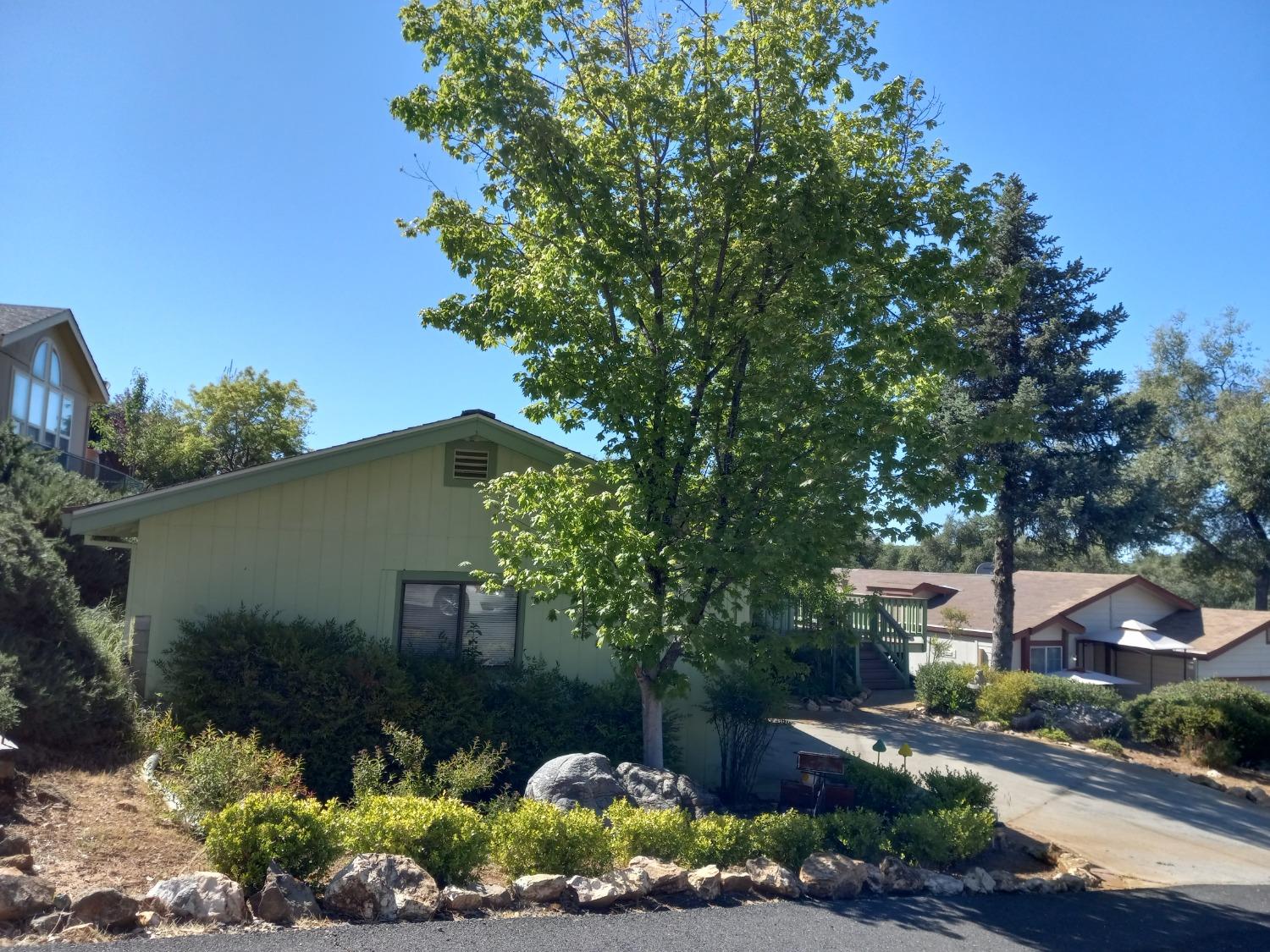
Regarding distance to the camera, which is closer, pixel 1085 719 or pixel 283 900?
pixel 283 900

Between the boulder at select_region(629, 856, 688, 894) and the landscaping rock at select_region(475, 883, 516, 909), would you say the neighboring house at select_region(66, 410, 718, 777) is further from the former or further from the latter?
the landscaping rock at select_region(475, 883, 516, 909)

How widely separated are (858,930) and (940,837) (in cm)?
192

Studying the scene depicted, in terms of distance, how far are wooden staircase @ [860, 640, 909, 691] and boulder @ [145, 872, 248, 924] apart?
18.4 m

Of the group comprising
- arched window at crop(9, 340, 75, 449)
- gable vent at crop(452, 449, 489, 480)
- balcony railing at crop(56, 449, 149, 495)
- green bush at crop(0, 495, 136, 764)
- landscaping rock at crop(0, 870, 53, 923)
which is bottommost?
landscaping rock at crop(0, 870, 53, 923)

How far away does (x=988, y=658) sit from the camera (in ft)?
80.4

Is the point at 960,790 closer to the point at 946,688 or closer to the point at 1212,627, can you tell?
the point at 946,688

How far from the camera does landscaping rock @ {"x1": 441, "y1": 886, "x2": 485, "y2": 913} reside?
18.6 ft

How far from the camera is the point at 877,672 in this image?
74.3ft

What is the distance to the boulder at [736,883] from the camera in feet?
21.3

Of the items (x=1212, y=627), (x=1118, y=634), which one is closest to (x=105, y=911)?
(x=1118, y=634)

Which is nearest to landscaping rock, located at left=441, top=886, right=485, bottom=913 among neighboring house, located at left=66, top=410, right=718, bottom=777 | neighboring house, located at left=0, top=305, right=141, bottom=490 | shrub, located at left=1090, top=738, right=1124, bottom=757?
neighboring house, located at left=66, top=410, right=718, bottom=777

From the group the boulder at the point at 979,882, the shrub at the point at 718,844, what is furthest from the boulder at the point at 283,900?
the boulder at the point at 979,882

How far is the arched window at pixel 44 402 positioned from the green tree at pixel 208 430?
63.2 inches

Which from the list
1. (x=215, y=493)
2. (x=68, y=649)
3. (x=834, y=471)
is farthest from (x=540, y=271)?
(x=68, y=649)
